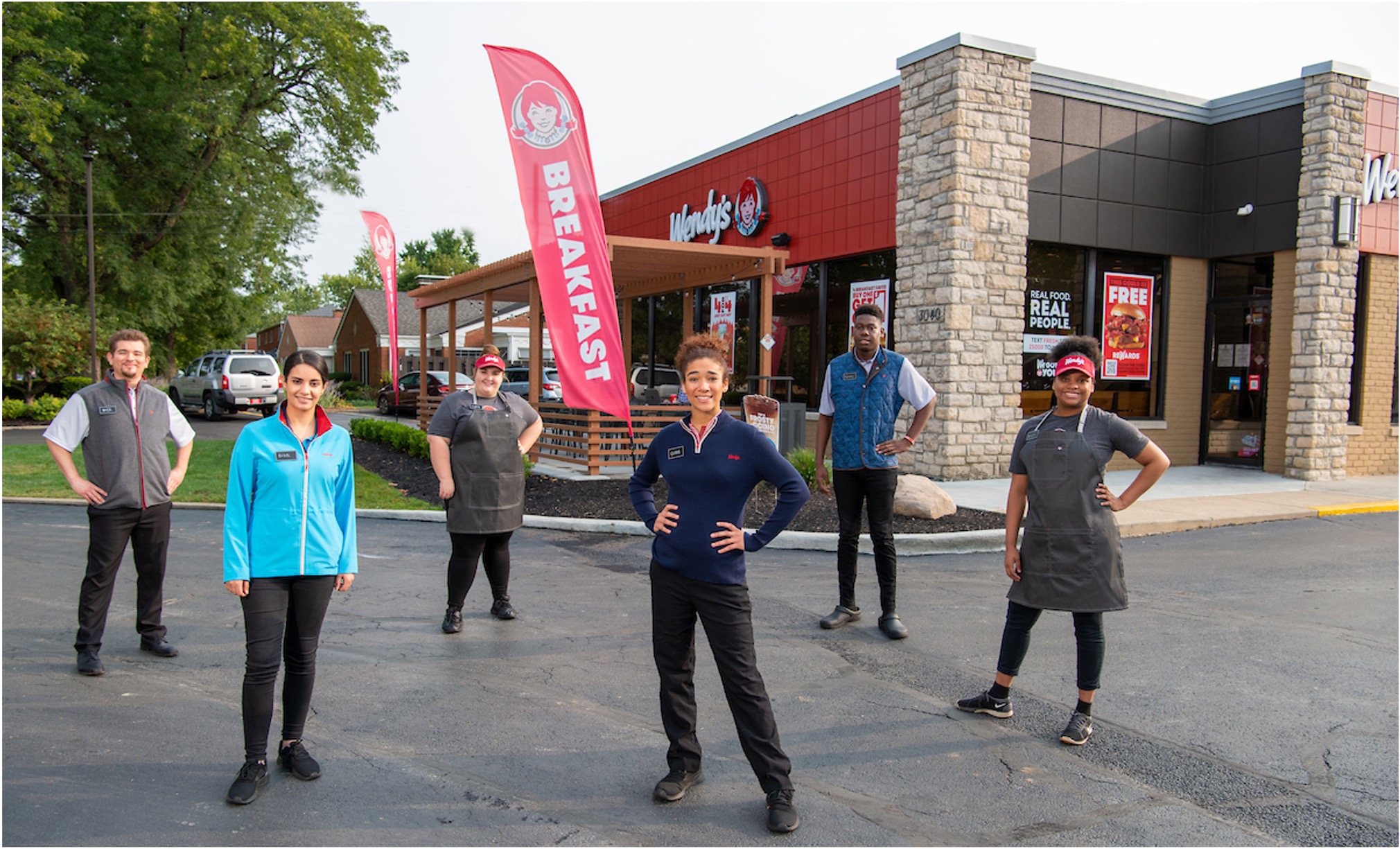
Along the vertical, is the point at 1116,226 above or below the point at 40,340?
above

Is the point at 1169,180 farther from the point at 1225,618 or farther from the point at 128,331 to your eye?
the point at 128,331

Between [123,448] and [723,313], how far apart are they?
14.4 meters

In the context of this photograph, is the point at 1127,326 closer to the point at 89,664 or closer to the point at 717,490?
the point at 717,490

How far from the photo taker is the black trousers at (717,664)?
11.2ft

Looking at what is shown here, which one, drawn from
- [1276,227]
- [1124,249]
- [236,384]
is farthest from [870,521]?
[236,384]

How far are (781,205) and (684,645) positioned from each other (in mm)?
14422

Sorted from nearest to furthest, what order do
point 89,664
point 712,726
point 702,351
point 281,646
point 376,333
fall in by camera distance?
1. point 702,351
2. point 281,646
3. point 712,726
4. point 89,664
5. point 376,333

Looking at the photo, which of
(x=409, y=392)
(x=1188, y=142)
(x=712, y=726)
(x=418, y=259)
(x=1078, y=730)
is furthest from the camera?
(x=418, y=259)

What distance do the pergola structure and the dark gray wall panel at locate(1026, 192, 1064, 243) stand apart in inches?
149

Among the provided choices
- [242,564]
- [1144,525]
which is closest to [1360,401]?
[1144,525]

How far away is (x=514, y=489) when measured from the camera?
19.9 ft

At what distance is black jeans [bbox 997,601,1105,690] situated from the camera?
417cm

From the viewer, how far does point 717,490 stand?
138 inches

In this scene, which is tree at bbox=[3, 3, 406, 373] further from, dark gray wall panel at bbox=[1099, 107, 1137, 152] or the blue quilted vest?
the blue quilted vest
